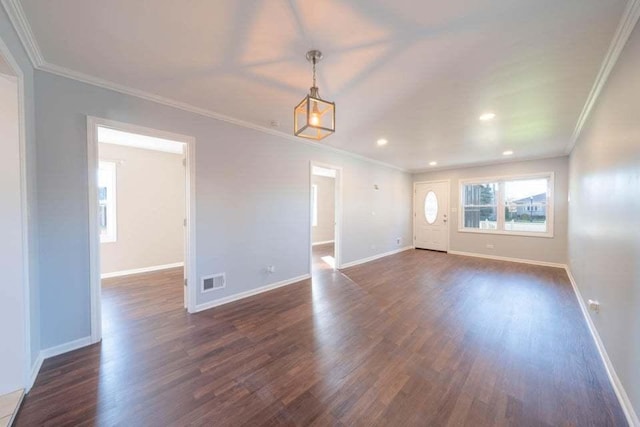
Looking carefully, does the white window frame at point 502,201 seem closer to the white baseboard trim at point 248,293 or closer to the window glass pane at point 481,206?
the window glass pane at point 481,206

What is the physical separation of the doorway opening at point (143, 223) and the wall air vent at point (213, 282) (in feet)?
0.51

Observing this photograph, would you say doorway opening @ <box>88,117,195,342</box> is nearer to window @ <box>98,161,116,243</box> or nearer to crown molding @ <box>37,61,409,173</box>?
window @ <box>98,161,116,243</box>

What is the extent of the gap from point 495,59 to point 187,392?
11.7 feet

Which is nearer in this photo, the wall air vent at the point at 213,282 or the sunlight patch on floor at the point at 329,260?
the wall air vent at the point at 213,282

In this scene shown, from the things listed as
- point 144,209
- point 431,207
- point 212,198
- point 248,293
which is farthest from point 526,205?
point 144,209

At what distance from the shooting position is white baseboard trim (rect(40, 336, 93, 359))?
7.02 feet

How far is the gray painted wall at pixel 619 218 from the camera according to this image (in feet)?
5.12

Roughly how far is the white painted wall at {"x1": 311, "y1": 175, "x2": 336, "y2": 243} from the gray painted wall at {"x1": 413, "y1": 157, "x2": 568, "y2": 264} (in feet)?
11.1

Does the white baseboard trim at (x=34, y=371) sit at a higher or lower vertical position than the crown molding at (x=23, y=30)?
lower

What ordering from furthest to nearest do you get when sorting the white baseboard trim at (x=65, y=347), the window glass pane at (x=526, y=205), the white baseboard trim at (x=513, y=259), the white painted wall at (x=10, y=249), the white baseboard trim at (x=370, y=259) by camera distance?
the window glass pane at (x=526, y=205), the white baseboard trim at (x=513, y=259), the white baseboard trim at (x=370, y=259), the white baseboard trim at (x=65, y=347), the white painted wall at (x=10, y=249)

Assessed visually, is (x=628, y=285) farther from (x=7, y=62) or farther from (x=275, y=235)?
(x=7, y=62)

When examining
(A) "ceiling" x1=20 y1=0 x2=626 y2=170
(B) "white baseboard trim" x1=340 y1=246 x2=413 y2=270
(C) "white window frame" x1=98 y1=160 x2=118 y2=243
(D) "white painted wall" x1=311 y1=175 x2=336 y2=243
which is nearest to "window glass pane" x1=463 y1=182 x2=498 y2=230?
(B) "white baseboard trim" x1=340 y1=246 x2=413 y2=270

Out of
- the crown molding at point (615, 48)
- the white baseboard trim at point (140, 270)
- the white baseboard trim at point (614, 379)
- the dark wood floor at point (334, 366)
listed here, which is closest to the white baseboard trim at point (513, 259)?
the dark wood floor at point (334, 366)

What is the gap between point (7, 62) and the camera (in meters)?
1.55
